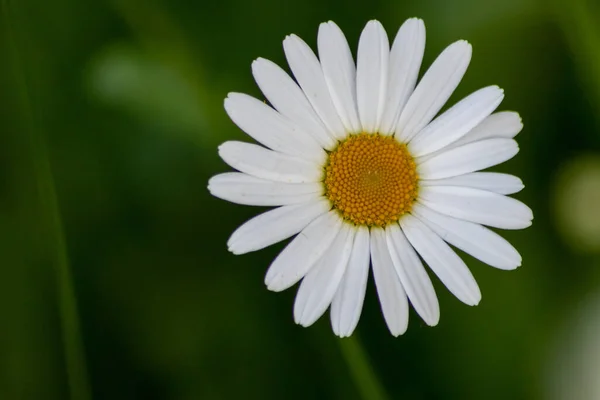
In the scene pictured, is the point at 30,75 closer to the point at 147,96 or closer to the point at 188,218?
the point at 147,96

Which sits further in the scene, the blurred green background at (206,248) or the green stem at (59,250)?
the blurred green background at (206,248)

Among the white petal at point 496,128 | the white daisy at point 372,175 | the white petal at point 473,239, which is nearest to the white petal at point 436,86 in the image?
the white daisy at point 372,175

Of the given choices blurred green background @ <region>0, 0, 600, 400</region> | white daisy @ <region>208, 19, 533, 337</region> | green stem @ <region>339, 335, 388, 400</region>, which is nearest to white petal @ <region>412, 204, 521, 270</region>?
white daisy @ <region>208, 19, 533, 337</region>

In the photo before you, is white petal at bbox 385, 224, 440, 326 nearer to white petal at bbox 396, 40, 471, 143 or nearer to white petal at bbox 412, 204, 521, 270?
white petal at bbox 412, 204, 521, 270

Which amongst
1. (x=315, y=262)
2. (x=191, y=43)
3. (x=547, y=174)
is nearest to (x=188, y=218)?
(x=191, y=43)

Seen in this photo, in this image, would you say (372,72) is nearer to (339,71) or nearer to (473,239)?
(339,71)

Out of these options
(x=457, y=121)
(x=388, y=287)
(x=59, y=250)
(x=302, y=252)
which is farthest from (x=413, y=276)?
(x=59, y=250)

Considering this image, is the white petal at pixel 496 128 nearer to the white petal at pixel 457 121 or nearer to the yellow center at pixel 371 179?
the white petal at pixel 457 121
